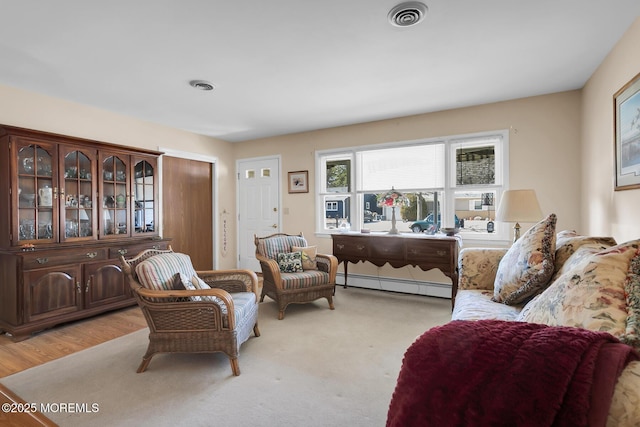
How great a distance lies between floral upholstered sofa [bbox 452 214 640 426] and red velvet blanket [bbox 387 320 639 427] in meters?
0.07

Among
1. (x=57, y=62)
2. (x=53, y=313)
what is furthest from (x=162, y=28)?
(x=53, y=313)

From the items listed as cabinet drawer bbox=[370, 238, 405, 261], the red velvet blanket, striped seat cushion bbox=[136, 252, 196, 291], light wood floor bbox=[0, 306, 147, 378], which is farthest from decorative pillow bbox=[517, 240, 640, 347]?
light wood floor bbox=[0, 306, 147, 378]

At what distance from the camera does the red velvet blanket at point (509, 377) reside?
2.34 ft

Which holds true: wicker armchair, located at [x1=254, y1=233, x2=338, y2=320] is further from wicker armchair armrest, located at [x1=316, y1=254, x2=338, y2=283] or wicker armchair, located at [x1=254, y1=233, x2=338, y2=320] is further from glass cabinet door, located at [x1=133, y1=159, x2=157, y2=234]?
glass cabinet door, located at [x1=133, y1=159, x2=157, y2=234]

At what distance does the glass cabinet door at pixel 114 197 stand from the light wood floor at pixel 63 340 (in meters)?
0.97

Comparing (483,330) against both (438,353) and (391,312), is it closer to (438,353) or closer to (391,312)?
(438,353)

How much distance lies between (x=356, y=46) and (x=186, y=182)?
364cm

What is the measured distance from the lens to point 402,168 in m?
4.35

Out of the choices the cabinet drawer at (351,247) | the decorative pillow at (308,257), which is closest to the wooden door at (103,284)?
the decorative pillow at (308,257)

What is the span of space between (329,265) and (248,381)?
1743 mm

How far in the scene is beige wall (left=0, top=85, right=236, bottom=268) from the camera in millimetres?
3201

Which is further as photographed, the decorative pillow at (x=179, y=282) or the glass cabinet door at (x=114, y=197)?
the glass cabinet door at (x=114, y=197)

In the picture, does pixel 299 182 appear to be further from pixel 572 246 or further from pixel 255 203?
pixel 572 246

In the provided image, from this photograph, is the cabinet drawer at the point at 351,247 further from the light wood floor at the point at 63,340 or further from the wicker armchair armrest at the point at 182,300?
the light wood floor at the point at 63,340
